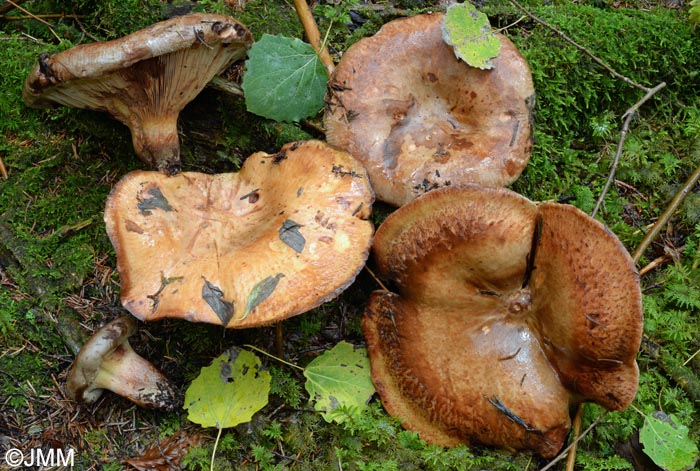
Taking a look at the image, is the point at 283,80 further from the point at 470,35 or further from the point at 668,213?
the point at 668,213

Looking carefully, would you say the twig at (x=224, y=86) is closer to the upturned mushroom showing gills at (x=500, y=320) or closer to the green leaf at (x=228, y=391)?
the upturned mushroom showing gills at (x=500, y=320)

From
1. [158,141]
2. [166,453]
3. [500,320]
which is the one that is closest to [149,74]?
[158,141]

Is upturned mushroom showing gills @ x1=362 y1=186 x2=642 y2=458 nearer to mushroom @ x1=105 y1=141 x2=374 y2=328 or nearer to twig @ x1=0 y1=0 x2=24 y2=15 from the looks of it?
mushroom @ x1=105 y1=141 x2=374 y2=328

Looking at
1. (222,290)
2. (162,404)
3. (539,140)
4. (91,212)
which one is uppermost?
(539,140)

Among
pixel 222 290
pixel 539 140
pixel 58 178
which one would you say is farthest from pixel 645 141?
pixel 58 178

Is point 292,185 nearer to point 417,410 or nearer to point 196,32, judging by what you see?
point 196,32

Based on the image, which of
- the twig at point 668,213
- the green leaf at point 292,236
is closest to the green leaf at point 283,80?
the green leaf at point 292,236

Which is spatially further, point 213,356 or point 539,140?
point 539,140
